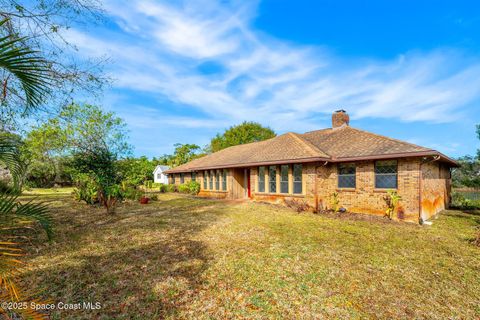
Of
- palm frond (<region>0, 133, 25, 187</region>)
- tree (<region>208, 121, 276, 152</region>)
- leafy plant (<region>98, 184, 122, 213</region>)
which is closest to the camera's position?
palm frond (<region>0, 133, 25, 187</region>)

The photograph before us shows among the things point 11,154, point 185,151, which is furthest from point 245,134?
point 11,154

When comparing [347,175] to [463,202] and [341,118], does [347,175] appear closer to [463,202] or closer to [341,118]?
[341,118]

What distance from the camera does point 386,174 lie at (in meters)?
10.4

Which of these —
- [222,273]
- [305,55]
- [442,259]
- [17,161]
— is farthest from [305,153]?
[17,161]

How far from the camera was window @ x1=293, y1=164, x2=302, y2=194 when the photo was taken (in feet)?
42.3

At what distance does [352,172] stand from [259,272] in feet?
28.4

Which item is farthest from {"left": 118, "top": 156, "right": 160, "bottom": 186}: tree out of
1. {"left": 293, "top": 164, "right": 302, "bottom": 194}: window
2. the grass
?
{"left": 293, "top": 164, "right": 302, "bottom": 194}: window

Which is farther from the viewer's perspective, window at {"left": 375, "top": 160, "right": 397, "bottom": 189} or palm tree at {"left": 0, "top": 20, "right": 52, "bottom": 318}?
window at {"left": 375, "top": 160, "right": 397, "bottom": 189}

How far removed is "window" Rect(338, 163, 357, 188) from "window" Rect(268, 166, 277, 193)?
3781 millimetres

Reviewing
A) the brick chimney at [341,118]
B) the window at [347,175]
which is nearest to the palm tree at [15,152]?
the window at [347,175]

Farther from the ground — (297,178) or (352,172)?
(352,172)

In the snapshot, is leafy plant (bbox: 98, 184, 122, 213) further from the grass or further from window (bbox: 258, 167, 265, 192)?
window (bbox: 258, 167, 265, 192)

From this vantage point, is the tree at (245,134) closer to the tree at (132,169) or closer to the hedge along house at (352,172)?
the hedge along house at (352,172)

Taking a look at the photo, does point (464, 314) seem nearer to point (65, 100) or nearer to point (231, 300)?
point (231, 300)
